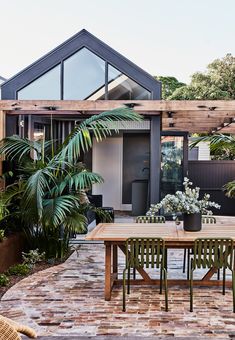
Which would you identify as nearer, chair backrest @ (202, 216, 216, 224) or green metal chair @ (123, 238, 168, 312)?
green metal chair @ (123, 238, 168, 312)

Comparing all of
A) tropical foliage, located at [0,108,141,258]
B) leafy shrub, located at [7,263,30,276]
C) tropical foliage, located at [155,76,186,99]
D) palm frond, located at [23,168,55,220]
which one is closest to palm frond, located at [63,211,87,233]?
tropical foliage, located at [0,108,141,258]

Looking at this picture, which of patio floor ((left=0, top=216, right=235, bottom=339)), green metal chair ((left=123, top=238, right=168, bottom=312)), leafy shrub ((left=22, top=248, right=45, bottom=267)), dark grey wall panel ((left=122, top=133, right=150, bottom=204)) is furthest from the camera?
dark grey wall panel ((left=122, top=133, right=150, bottom=204))

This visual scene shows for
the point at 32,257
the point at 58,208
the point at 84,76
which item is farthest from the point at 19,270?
the point at 84,76

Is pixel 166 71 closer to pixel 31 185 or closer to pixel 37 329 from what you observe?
pixel 31 185

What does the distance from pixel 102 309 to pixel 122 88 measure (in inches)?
185

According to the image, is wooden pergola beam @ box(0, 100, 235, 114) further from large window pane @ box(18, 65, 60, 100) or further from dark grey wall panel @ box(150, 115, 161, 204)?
dark grey wall panel @ box(150, 115, 161, 204)

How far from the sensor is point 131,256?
174 inches

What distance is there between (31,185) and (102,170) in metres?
6.24

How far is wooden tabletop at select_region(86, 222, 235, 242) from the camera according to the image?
4.45 metres

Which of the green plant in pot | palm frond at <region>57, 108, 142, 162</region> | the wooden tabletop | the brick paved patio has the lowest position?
the brick paved patio

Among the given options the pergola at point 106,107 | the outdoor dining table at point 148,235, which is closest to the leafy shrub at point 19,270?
the outdoor dining table at point 148,235

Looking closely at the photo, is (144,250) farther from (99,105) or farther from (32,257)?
(99,105)

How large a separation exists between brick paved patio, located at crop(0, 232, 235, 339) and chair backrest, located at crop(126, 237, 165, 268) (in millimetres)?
492

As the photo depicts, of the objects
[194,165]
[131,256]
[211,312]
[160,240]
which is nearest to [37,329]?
[131,256]
